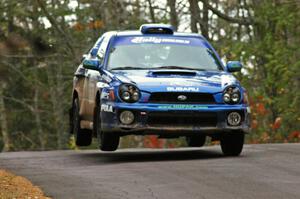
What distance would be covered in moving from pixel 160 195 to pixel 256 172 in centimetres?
236

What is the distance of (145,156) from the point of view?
15.2m

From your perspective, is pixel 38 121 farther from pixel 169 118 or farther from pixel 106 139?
pixel 169 118

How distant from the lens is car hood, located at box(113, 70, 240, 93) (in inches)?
532

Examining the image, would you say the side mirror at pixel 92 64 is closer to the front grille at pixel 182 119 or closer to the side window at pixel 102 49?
the side window at pixel 102 49

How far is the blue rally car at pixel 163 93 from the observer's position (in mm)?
13469

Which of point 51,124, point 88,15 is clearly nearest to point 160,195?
point 88,15

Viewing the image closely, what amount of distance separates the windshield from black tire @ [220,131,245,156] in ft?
3.56

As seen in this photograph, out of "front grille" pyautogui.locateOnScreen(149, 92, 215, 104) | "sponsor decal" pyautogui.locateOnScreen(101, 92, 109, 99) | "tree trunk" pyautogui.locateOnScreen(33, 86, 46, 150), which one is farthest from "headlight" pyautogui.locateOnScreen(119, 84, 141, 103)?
"tree trunk" pyautogui.locateOnScreen(33, 86, 46, 150)

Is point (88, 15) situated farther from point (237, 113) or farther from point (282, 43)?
point (237, 113)

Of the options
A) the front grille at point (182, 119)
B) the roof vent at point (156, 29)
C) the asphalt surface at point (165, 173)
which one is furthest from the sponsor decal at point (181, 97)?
the roof vent at point (156, 29)

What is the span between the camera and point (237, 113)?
1381 centimetres

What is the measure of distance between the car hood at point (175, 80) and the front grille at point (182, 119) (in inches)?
12.2

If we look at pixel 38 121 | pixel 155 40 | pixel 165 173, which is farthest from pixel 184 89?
pixel 38 121

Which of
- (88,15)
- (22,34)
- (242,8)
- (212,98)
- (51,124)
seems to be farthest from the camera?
(51,124)
